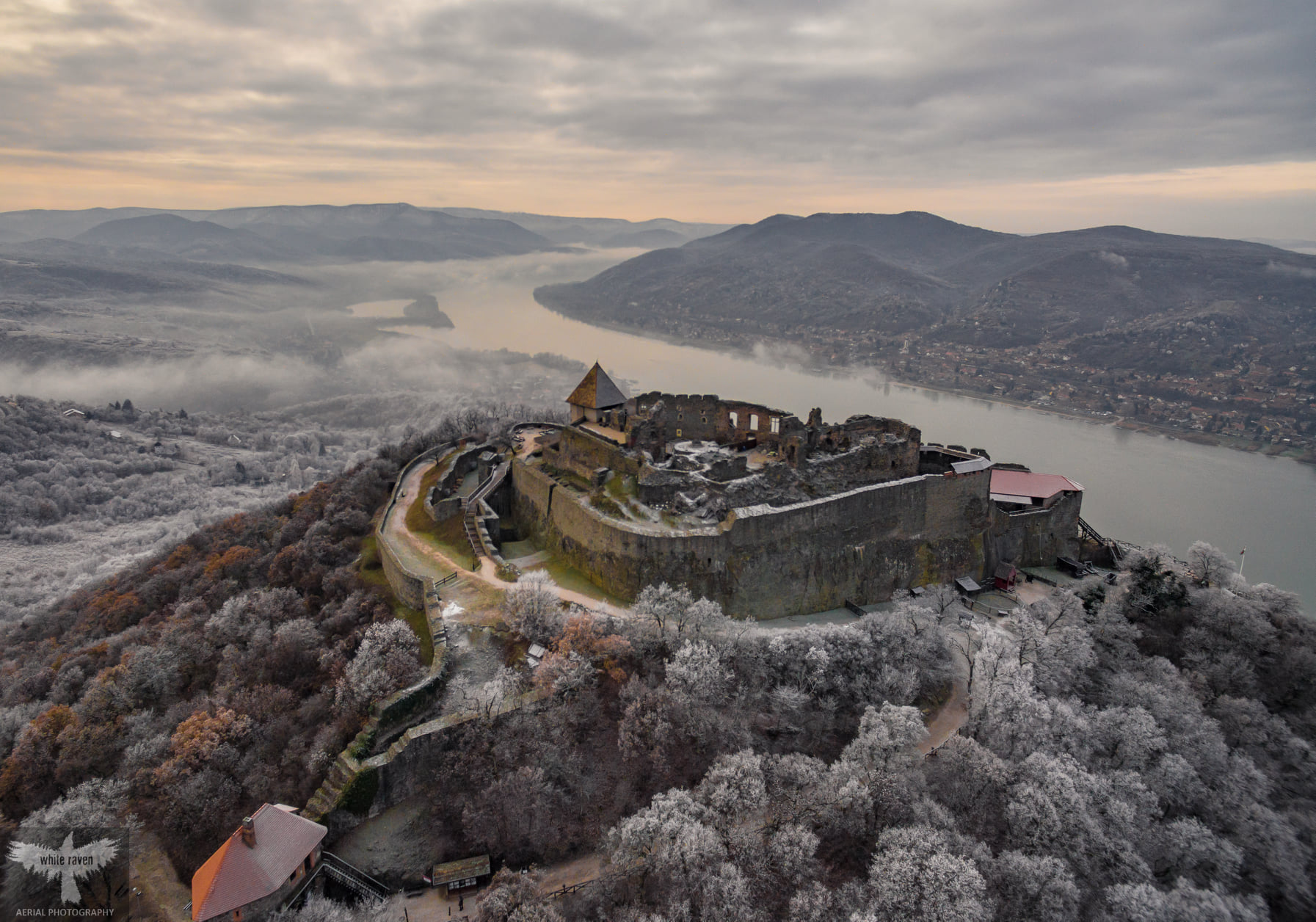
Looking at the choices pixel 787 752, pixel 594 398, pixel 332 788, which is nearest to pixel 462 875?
pixel 332 788

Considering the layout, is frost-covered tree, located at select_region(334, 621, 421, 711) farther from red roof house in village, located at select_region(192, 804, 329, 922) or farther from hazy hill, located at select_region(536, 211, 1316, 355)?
hazy hill, located at select_region(536, 211, 1316, 355)

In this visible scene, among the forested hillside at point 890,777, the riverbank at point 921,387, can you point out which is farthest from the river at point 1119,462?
the forested hillside at point 890,777

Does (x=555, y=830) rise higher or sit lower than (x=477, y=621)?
lower

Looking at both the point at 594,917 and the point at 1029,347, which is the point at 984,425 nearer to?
the point at 1029,347

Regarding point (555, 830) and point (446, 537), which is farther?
point (446, 537)

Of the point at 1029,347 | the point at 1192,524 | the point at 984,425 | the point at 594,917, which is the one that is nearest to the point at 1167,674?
the point at 594,917
